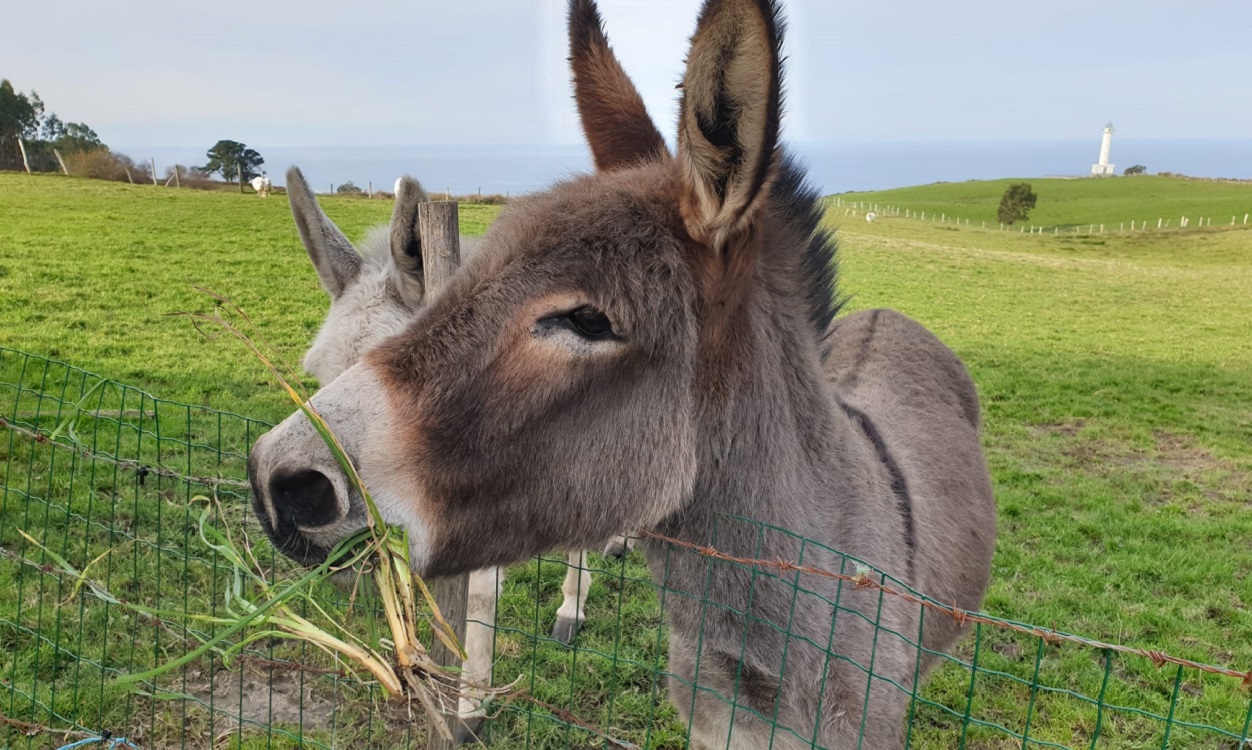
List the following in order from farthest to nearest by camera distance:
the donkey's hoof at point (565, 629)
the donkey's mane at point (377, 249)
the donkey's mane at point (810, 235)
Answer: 1. the donkey's hoof at point (565, 629)
2. the donkey's mane at point (377, 249)
3. the donkey's mane at point (810, 235)

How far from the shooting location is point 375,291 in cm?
408

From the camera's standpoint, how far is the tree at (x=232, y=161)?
128 ft

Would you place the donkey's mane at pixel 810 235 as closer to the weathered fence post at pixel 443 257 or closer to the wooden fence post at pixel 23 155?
the weathered fence post at pixel 443 257

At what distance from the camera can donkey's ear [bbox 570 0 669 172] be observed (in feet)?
8.61

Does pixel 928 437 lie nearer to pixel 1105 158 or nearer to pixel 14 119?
pixel 14 119

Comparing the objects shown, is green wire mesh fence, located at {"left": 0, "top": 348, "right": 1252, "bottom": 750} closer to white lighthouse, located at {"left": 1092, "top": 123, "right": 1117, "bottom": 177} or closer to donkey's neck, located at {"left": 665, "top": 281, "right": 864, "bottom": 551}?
donkey's neck, located at {"left": 665, "top": 281, "right": 864, "bottom": 551}

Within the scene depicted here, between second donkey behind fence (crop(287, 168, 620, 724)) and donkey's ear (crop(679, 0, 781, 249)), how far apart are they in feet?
6.86

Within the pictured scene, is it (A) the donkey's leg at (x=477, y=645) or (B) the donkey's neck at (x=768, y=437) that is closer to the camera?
(B) the donkey's neck at (x=768, y=437)

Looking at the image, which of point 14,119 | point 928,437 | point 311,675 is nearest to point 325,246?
point 311,675

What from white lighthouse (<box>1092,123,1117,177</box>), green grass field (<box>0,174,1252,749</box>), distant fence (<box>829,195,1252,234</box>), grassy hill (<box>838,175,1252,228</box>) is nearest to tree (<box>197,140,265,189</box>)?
green grass field (<box>0,174,1252,749</box>)

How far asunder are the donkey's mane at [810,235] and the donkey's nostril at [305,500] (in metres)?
1.49

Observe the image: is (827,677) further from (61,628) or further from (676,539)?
(61,628)

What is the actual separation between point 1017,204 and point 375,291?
7567 cm

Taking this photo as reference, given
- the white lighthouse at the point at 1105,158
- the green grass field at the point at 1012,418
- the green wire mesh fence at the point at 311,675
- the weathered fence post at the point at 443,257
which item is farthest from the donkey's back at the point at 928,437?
the white lighthouse at the point at 1105,158
